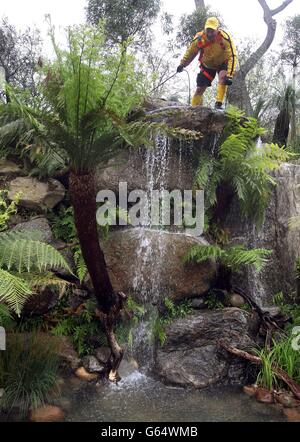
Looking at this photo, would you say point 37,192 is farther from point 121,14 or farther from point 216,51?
point 121,14

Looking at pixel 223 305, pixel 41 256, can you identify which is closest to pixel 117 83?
pixel 41 256

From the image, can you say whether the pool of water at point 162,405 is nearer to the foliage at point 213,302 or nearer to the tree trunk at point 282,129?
the foliage at point 213,302

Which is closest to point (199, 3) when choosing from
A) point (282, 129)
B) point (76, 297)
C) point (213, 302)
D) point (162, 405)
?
point (282, 129)

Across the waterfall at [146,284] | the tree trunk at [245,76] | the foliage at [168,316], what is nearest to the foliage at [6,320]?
the waterfall at [146,284]

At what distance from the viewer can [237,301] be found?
4.72 m

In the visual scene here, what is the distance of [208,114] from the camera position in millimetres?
5535

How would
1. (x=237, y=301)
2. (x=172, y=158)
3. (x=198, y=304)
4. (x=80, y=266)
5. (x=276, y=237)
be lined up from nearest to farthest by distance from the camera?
(x=80, y=266) → (x=198, y=304) → (x=237, y=301) → (x=276, y=237) → (x=172, y=158)

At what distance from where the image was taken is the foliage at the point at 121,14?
10.8 m

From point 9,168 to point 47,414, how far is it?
3222 millimetres

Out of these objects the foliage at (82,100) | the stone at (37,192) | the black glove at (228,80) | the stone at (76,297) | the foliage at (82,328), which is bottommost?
the foliage at (82,328)

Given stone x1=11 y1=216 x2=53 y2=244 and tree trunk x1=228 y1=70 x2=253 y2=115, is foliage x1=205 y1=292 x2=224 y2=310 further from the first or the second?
tree trunk x1=228 y1=70 x2=253 y2=115

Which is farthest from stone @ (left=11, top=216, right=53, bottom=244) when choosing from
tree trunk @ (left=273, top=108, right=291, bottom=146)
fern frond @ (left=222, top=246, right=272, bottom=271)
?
tree trunk @ (left=273, top=108, right=291, bottom=146)

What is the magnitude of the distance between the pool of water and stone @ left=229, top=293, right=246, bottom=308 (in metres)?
1.10

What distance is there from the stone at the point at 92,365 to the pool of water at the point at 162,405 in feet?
0.75
